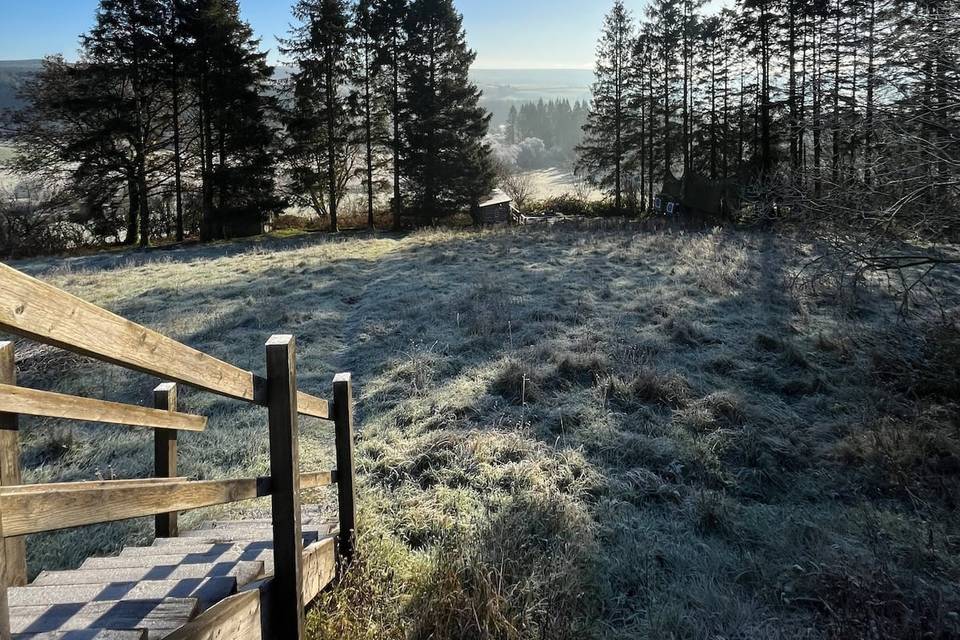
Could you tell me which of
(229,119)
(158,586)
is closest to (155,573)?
(158,586)

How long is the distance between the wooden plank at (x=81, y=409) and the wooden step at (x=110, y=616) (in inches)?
27.6

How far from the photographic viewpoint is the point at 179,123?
24.2 m

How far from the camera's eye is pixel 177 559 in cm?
288

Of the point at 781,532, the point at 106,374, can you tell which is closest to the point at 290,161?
the point at 106,374

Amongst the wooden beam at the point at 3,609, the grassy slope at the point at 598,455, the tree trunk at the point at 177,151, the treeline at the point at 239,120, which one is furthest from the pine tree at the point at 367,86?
the wooden beam at the point at 3,609

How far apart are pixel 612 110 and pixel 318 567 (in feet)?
106

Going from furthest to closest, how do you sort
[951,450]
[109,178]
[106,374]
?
1. [109,178]
2. [106,374]
3. [951,450]

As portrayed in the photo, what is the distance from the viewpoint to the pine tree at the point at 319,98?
25.4 metres

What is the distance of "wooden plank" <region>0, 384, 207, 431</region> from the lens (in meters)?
1.76

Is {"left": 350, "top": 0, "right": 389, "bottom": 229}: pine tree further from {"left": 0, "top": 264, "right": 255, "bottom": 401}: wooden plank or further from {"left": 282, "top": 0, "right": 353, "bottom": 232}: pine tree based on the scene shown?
{"left": 0, "top": 264, "right": 255, "bottom": 401}: wooden plank

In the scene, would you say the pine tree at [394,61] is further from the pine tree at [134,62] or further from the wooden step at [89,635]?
the wooden step at [89,635]

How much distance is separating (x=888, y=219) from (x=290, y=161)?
2531cm

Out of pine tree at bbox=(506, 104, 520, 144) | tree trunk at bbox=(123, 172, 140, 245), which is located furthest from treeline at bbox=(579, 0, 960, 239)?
pine tree at bbox=(506, 104, 520, 144)

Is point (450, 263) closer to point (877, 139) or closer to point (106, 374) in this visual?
point (106, 374)
